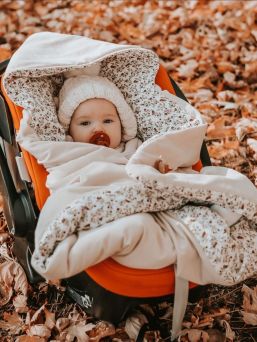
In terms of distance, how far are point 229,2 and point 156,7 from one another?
0.67m

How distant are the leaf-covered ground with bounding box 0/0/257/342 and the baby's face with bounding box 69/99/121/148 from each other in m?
0.73

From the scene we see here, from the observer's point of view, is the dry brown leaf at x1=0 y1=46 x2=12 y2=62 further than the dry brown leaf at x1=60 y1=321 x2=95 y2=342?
Yes

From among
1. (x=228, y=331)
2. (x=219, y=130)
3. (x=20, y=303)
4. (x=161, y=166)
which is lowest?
(x=228, y=331)

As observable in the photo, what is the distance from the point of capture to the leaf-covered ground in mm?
2324

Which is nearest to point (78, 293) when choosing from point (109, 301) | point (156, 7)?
point (109, 301)

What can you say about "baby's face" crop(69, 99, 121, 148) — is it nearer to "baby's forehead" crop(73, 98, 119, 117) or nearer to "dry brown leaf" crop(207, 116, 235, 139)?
"baby's forehead" crop(73, 98, 119, 117)

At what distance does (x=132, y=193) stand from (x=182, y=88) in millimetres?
2021

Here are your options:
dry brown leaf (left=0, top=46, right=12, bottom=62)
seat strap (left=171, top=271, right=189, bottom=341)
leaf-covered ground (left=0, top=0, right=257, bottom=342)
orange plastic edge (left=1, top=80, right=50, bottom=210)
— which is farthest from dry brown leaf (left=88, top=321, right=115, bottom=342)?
dry brown leaf (left=0, top=46, right=12, bottom=62)

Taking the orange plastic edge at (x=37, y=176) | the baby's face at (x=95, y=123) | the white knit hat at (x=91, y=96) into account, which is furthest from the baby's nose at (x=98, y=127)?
the orange plastic edge at (x=37, y=176)

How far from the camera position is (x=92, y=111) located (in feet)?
8.09

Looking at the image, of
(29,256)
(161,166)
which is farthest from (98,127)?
(29,256)

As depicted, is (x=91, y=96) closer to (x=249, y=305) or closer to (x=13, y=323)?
(x=13, y=323)

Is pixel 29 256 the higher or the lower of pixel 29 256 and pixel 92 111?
the lower

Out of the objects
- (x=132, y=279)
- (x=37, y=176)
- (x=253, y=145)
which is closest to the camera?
(x=132, y=279)
